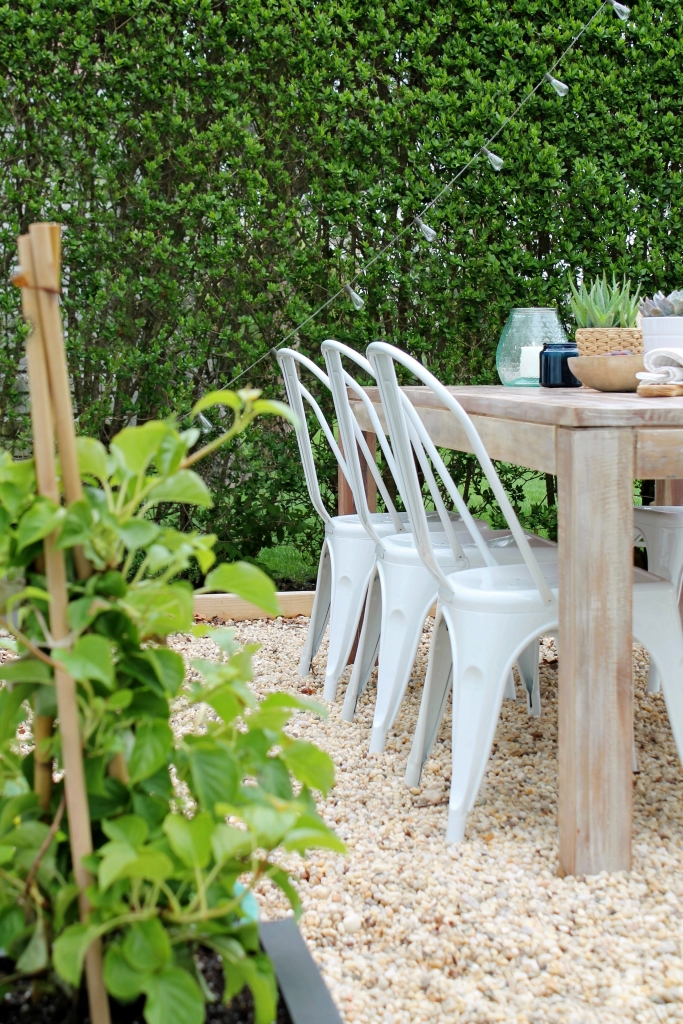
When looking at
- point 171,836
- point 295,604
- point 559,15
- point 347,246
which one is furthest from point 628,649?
point 559,15

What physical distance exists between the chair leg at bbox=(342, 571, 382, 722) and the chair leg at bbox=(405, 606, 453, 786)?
1.57ft

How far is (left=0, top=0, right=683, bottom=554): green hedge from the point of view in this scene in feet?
11.5

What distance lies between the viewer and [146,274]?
11.9 ft

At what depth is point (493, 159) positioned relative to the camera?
3465mm

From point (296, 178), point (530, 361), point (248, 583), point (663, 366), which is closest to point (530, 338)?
point (530, 361)

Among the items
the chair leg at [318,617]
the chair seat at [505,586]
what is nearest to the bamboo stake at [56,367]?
the chair seat at [505,586]

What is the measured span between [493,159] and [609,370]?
1.43m

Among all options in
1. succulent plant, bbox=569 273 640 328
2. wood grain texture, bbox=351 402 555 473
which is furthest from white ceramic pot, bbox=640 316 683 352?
wood grain texture, bbox=351 402 555 473

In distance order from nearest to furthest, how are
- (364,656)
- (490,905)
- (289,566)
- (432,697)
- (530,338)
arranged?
(490,905), (432,697), (364,656), (530,338), (289,566)

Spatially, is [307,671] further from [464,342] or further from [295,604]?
[464,342]

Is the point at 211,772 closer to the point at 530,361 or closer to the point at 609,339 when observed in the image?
the point at 609,339

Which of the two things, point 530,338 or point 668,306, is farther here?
point 530,338

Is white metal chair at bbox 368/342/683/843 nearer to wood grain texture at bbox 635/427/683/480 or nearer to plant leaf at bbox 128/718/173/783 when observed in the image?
wood grain texture at bbox 635/427/683/480

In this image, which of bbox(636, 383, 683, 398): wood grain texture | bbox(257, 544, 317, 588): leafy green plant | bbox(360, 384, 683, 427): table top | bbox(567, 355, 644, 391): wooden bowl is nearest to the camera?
bbox(360, 384, 683, 427): table top
